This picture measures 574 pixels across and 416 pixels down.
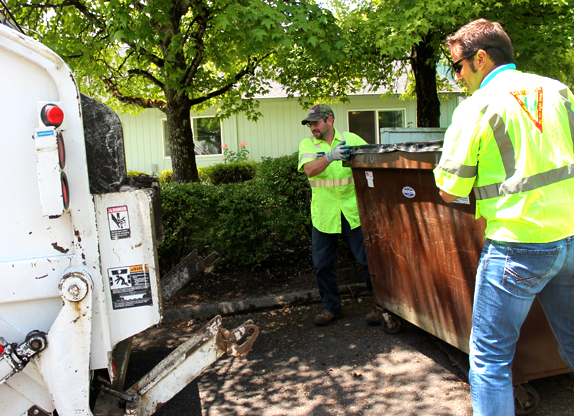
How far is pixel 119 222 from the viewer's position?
2.24 metres

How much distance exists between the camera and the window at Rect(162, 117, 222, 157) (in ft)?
46.5

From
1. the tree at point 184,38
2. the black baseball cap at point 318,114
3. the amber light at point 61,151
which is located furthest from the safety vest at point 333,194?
the amber light at point 61,151

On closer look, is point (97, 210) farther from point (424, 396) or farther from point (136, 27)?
point (136, 27)

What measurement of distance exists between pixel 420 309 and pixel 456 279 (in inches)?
21.1

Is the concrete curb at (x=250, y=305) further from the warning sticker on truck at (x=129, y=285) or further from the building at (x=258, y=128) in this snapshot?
the building at (x=258, y=128)

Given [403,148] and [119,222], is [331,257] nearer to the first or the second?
[403,148]

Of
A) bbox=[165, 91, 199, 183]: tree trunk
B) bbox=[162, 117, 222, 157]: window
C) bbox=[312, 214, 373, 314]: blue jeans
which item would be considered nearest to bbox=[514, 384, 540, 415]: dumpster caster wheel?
bbox=[312, 214, 373, 314]: blue jeans

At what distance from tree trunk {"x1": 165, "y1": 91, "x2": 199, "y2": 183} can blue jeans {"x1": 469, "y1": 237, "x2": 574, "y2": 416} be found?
6137 millimetres

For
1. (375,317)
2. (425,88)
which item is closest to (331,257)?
(375,317)

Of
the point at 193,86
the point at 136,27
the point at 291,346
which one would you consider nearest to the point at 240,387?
the point at 291,346

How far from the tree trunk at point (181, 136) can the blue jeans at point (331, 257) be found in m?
4.04

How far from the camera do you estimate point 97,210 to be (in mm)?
2209

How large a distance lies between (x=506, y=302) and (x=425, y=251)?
1.17 metres

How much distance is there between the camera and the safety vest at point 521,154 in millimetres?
1918
